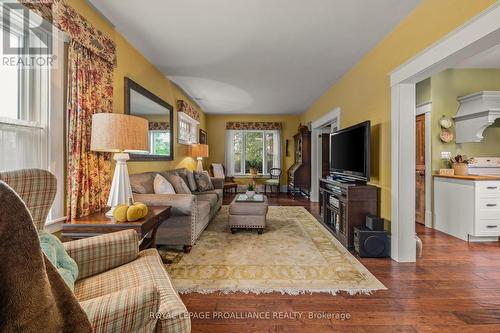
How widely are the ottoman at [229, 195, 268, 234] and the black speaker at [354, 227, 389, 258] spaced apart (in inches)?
51.4

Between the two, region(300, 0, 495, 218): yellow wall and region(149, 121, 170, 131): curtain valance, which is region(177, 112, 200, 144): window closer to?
region(149, 121, 170, 131): curtain valance

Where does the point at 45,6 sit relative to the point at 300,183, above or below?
above

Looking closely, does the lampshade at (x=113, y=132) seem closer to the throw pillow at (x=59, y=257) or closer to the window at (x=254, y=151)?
the throw pillow at (x=59, y=257)

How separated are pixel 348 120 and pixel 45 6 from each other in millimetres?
3896

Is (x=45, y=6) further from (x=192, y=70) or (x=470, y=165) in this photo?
(x=470, y=165)

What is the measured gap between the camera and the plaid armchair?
0.86 m

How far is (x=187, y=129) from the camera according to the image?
227 inches

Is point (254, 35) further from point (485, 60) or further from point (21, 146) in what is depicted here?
point (485, 60)

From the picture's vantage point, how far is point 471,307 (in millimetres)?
1828

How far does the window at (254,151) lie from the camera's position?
8.17m

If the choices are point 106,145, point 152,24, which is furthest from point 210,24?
point 106,145

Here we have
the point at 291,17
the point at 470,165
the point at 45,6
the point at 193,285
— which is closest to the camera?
the point at 45,6

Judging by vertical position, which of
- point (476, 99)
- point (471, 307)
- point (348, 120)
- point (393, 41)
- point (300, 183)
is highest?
point (393, 41)

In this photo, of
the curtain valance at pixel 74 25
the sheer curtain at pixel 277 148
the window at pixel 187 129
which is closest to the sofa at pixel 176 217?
the curtain valance at pixel 74 25
